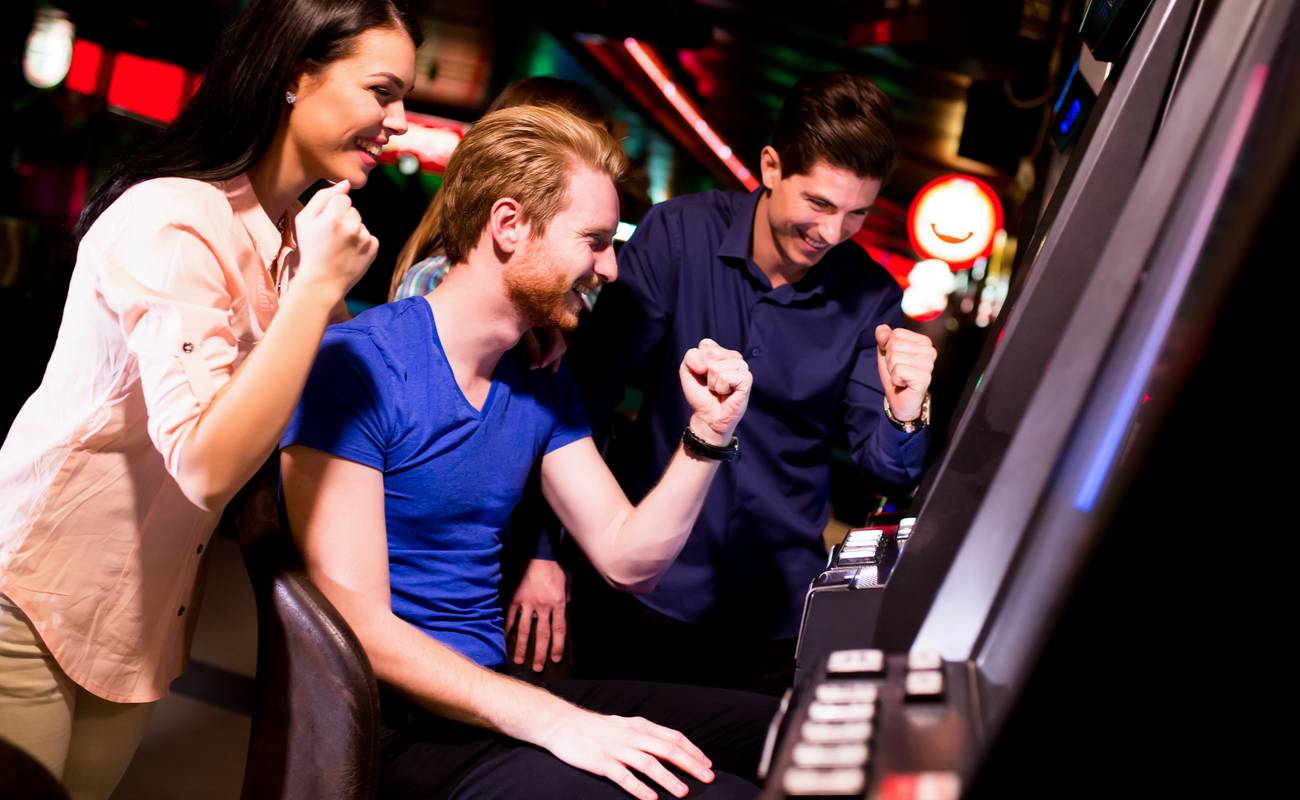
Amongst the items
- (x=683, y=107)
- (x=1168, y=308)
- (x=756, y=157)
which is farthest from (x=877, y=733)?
(x=756, y=157)

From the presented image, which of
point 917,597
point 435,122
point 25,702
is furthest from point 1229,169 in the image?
point 435,122

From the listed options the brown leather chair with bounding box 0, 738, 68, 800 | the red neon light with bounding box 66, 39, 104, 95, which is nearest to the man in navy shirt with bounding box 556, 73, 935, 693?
the brown leather chair with bounding box 0, 738, 68, 800

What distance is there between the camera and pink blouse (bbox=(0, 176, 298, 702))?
3.98 feet

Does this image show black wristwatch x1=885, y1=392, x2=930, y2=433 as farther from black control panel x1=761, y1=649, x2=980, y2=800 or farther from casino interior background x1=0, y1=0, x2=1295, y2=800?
black control panel x1=761, y1=649, x2=980, y2=800

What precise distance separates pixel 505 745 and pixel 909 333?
922 mm

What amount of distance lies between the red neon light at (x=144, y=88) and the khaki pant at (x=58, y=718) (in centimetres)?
1118

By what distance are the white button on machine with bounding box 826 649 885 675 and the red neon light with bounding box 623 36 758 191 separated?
5.40 metres

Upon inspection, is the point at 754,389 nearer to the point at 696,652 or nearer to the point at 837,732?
the point at 696,652

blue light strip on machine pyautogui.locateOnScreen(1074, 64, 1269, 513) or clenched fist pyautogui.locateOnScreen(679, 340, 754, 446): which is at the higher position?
blue light strip on machine pyautogui.locateOnScreen(1074, 64, 1269, 513)

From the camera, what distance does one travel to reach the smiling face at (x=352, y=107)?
1.47m

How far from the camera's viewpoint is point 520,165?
163cm

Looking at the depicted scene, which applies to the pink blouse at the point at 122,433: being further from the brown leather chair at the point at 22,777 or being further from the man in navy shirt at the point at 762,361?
the man in navy shirt at the point at 762,361

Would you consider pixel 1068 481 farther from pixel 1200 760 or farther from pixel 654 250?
pixel 654 250

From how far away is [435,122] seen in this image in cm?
1284
